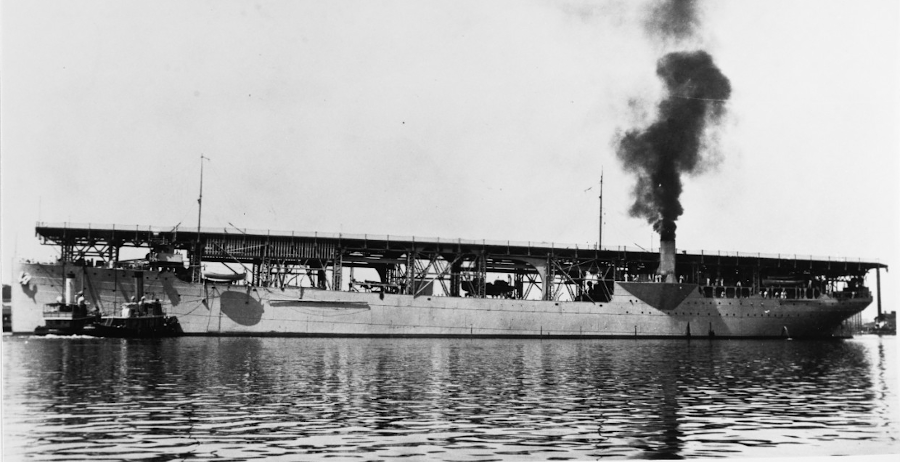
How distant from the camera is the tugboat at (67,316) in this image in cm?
4756

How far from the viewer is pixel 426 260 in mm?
58719

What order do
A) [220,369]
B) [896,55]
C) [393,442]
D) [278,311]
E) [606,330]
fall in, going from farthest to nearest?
[606,330]
[278,311]
[220,369]
[896,55]
[393,442]

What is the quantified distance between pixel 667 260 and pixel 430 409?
134ft

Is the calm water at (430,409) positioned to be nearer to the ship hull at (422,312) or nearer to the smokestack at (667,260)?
the ship hull at (422,312)

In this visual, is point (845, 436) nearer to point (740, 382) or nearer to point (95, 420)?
point (740, 382)

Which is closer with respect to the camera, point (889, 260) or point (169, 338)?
point (889, 260)

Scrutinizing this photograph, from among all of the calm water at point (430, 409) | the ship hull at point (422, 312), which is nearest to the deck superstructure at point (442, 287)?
the ship hull at point (422, 312)

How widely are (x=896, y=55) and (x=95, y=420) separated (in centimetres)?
2078

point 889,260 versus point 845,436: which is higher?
point 889,260

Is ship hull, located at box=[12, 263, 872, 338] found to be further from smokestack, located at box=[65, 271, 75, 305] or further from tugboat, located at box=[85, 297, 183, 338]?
tugboat, located at box=[85, 297, 183, 338]

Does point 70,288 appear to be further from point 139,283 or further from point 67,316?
point 139,283

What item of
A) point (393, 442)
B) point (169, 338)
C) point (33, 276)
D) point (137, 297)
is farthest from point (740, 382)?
point (33, 276)

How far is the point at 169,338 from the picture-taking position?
48625 mm

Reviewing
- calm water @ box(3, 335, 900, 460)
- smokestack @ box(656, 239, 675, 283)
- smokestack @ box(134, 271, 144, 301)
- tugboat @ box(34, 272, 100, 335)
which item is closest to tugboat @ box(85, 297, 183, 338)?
smokestack @ box(134, 271, 144, 301)
